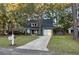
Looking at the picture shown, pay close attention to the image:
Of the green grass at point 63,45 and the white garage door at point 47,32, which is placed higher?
the white garage door at point 47,32

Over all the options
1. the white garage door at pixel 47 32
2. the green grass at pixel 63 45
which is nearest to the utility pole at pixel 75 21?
the green grass at pixel 63 45

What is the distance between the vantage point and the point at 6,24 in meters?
17.4

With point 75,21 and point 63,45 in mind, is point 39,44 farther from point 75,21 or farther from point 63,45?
point 75,21

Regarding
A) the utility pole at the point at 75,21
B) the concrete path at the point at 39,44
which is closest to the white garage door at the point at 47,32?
the concrete path at the point at 39,44

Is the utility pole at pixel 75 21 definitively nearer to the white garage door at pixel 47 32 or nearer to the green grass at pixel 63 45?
the green grass at pixel 63 45

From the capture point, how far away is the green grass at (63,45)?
57.1 feet

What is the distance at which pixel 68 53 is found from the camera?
17.4m

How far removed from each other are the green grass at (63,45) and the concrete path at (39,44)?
0.06m

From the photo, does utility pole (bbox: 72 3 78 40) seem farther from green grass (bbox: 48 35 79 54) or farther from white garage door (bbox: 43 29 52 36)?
white garage door (bbox: 43 29 52 36)

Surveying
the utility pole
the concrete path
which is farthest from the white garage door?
the utility pole

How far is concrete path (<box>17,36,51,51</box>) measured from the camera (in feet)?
57.2

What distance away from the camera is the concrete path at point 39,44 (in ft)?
57.2

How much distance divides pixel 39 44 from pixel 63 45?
0.28 meters
